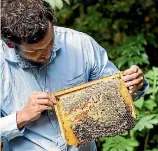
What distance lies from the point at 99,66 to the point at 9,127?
Answer: 18.0 inches

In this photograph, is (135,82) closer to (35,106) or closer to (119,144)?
(35,106)

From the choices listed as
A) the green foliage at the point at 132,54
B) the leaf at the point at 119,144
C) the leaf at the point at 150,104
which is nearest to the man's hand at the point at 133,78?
the leaf at the point at 119,144

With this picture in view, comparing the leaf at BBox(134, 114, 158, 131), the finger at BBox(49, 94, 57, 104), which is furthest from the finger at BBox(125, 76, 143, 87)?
the leaf at BBox(134, 114, 158, 131)

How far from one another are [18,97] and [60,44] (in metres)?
0.27

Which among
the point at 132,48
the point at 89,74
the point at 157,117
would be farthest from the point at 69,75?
the point at 132,48

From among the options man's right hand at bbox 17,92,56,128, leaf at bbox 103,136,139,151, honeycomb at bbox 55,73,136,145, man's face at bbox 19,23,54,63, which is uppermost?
man's face at bbox 19,23,54,63

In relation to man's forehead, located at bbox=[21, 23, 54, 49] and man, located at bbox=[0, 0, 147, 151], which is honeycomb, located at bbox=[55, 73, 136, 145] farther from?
man's forehead, located at bbox=[21, 23, 54, 49]

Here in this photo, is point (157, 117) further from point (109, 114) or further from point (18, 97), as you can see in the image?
point (18, 97)

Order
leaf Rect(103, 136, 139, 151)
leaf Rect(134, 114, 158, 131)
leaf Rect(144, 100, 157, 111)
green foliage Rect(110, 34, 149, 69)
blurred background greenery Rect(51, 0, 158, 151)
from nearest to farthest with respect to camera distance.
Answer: leaf Rect(103, 136, 139, 151) < leaf Rect(134, 114, 158, 131) < leaf Rect(144, 100, 157, 111) < green foliage Rect(110, 34, 149, 69) < blurred background greenery Rect(51, 0, 158, 151)

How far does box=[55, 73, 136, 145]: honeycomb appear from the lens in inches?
71.6

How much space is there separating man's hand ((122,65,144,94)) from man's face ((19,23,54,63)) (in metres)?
0.31

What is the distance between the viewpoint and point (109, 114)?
1854mm

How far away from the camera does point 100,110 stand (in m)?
1.86

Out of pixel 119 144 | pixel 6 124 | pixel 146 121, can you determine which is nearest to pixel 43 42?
pixel 6 124
